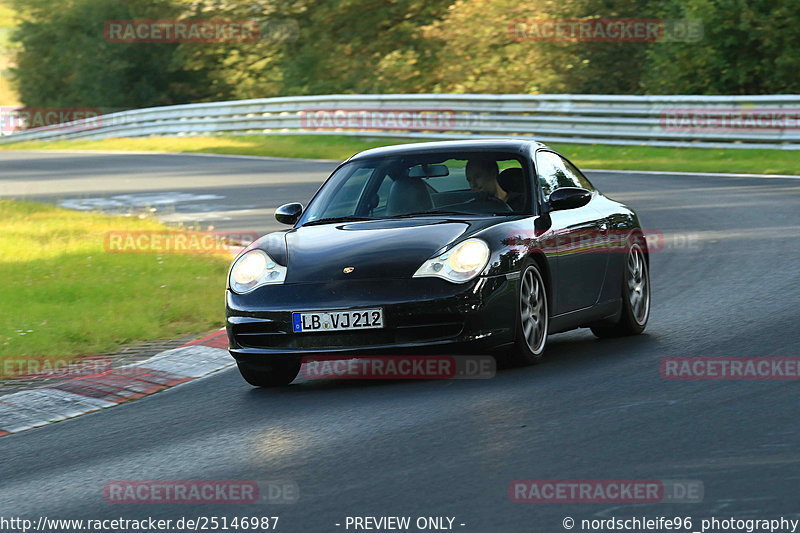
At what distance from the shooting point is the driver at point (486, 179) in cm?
913

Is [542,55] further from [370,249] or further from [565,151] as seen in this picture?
[370,249]

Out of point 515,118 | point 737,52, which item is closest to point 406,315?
point 515,118

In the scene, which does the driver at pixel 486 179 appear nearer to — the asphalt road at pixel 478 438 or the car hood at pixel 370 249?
the car hood at pixel 370 249

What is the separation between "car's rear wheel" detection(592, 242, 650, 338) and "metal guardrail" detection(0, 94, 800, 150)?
50.9ft

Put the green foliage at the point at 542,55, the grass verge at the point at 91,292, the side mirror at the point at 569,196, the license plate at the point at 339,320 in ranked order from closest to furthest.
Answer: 1. the license plate at the point at 339,320
2. the side mirror at the point at 569,196
3. the grass verge at the point at 91,292
4. the green foliage at the point at 542,55

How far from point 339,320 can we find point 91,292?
541cm

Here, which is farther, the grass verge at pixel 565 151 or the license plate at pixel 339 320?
the grass verge at pixel 565 151

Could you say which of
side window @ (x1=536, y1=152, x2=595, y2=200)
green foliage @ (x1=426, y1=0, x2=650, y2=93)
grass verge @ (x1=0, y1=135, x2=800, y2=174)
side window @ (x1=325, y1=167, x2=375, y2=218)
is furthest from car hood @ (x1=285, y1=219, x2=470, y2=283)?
green foliage @ (x1=426, y1=0, x2=650, y2=93)

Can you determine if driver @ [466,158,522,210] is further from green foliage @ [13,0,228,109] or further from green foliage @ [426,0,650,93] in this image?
green foliage @ [13,0,228,109]

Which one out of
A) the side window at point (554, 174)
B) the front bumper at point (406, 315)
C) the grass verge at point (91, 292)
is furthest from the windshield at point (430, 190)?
the grass verge at point (91, 292)

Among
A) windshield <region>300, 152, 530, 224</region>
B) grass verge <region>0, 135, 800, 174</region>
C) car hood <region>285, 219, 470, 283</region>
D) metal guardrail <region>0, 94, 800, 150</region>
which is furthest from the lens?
metal guardrail <region>0, 94, 800, 150</region>

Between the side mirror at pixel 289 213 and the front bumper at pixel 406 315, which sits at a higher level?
the side mirror at pixel 289 213

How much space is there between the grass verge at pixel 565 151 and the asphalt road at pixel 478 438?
1309 centimetres

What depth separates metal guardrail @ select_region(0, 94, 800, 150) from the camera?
25594 mm
